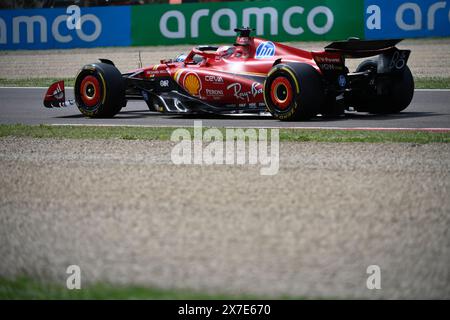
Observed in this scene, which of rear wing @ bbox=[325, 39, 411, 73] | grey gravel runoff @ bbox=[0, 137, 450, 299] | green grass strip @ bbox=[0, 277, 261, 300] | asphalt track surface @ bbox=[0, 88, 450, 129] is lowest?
green grass strip @ bbox=[0, 277, 261, 300]

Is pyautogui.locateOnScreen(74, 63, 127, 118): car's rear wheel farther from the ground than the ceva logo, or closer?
closer

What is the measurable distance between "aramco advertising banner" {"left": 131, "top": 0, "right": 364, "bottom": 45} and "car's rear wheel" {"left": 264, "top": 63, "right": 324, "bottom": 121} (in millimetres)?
11991

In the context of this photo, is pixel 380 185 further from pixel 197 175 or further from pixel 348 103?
pixel 348 103

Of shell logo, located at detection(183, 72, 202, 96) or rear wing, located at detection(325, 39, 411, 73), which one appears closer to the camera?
rear wing, located at detection(325, 39, 411, 73)

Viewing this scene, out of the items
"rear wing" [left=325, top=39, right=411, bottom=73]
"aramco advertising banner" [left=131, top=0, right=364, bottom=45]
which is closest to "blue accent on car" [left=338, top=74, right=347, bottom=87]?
"rear wing" [left=325, top=39, right=411, bottom=73]

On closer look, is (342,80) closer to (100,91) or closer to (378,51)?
(378,51)

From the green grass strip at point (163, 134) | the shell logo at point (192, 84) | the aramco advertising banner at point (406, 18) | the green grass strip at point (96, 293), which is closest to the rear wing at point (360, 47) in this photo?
the green grass strip at point (163, 134)

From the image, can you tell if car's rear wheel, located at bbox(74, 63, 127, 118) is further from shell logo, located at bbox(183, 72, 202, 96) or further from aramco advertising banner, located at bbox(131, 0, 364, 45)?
aramco advertising banner, located at bbox(131, 0, 364, 45)

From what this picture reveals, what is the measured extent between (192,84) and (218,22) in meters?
13.0

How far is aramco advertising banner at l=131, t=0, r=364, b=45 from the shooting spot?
78.7 ft

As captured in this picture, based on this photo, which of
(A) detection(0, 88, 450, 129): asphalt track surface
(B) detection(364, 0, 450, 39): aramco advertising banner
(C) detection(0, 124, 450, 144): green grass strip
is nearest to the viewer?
(C) detection(0, 124, 450, 144): green grass strip

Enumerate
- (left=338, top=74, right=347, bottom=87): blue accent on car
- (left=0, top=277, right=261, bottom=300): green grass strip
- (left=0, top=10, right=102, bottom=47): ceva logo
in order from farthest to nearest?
1. (left=0, top=10, right=102, bottom=47): ceva logo
2. (left=338, top=74, right=347, bottom=87): blue accent on car
3. (left=0, top=277, right=261, bottom=300): green grass strip

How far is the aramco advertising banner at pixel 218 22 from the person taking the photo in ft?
76.7
